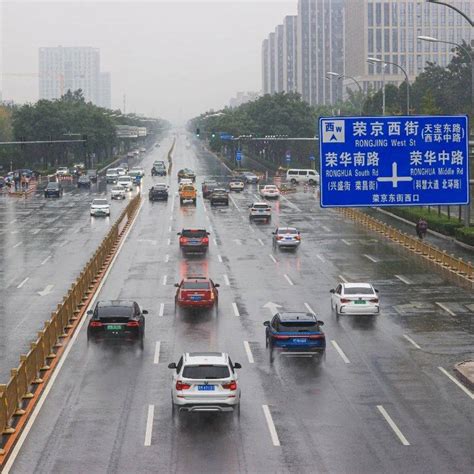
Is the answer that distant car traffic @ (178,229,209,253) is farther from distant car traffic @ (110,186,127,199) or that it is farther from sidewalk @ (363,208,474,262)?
distant car traffic @ (110,186,127,199)

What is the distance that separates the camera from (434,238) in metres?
71.9

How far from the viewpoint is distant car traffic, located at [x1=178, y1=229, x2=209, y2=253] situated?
63844 millimetres

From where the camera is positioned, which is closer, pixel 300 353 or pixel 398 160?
pixel 398 160

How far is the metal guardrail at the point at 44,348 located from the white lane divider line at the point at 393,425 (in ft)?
29.8

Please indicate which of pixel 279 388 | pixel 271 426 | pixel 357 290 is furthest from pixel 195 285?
pixel 271 426

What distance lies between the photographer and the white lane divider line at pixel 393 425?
24219 mm

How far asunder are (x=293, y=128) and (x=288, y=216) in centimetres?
9313

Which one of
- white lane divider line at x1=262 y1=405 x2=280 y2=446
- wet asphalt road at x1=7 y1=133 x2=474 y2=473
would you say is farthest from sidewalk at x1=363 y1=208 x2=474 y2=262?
white lane divider line at x1=262 y1=405 x2=280 y2=446

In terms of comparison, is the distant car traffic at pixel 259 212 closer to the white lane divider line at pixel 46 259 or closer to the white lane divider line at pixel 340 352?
the white lane divider line at pixel 46 259

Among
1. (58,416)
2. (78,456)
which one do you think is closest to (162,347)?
(58,416)

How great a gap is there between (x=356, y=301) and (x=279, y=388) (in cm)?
1338

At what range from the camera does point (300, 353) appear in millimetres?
35094

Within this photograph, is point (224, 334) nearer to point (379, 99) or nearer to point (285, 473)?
point (285, 473)

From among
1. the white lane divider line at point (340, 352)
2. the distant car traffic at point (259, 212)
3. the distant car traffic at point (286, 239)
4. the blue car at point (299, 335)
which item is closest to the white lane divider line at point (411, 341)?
the white lane divider line at point (340, 352)
